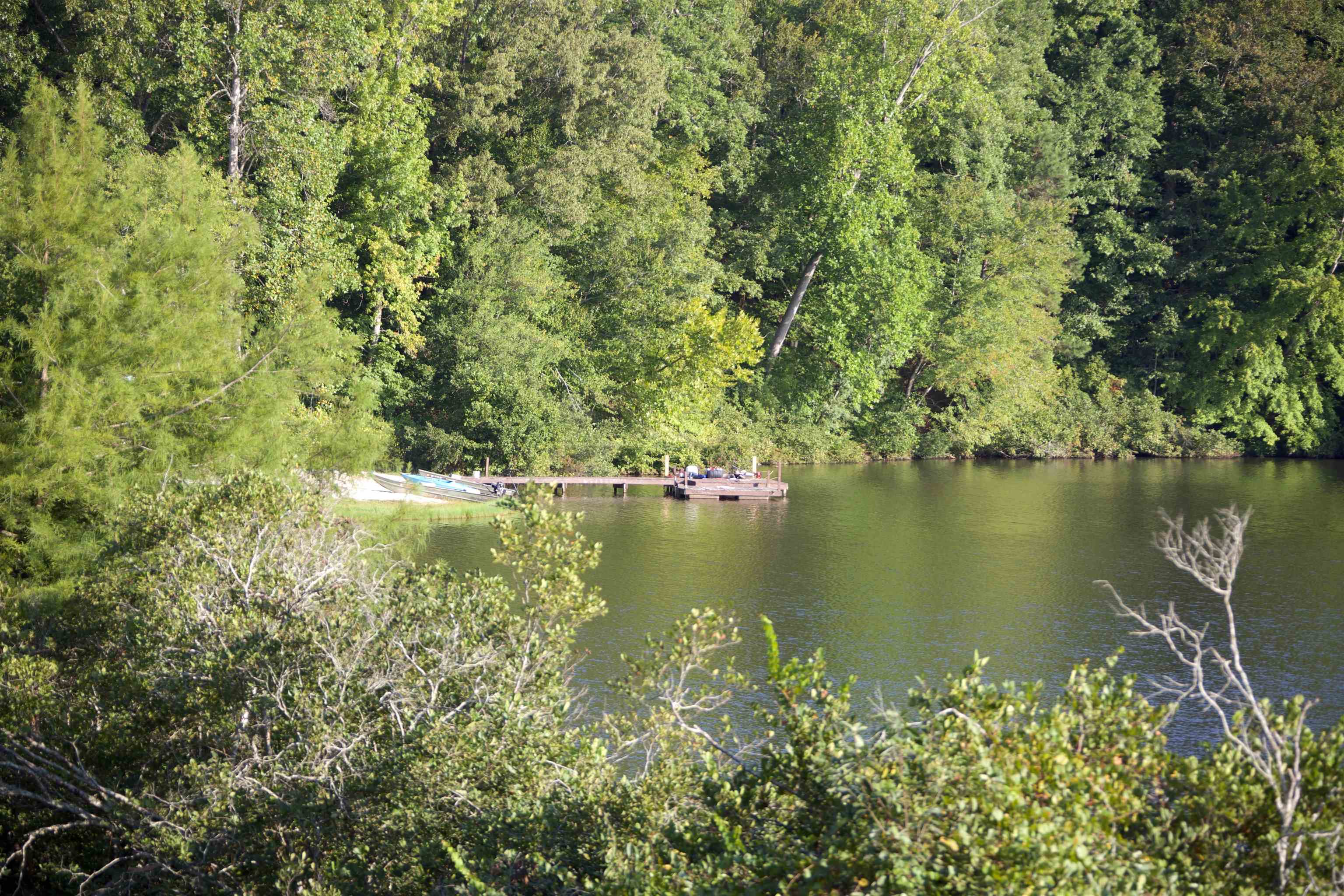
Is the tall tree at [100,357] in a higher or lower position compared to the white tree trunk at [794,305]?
lower

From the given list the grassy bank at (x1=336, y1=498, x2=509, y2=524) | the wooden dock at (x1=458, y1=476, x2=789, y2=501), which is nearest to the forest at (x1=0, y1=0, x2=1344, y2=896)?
the wooden dock at (x1=458, y1=476, x2=789, y2=501)

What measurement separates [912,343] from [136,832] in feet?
124

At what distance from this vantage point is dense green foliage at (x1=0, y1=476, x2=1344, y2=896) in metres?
5.70

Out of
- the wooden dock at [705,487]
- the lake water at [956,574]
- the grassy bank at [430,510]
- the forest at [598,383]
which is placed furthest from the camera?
the wooden dock at [705,487]

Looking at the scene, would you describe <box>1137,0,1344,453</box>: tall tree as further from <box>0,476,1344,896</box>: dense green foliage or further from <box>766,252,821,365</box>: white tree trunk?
<box>0,476,1344,896</box>: dense green foliage

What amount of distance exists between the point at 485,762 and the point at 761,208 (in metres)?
37.2

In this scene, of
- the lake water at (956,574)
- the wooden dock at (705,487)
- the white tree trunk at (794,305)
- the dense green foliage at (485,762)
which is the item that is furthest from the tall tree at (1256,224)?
the dense green foliage at (485,762)

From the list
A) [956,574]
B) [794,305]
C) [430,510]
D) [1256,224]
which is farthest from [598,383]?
[1256,224]

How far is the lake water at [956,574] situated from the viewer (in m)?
17.8

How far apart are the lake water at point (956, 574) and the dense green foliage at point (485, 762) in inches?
226

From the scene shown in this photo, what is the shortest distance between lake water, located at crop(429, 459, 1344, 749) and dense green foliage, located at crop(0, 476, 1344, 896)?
5749 millimetres

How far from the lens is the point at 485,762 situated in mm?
8344

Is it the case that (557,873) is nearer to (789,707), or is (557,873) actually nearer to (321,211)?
(789,707)

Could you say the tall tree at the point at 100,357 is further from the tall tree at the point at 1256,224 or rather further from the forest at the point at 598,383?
the tall tree at the point at 1256,224
